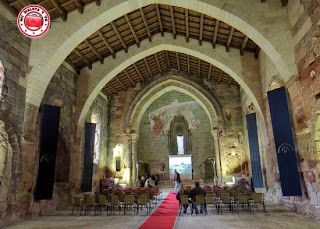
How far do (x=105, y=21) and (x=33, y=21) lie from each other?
252cm

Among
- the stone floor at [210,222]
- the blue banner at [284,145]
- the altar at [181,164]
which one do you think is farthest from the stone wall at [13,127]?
the altar at [181,164]

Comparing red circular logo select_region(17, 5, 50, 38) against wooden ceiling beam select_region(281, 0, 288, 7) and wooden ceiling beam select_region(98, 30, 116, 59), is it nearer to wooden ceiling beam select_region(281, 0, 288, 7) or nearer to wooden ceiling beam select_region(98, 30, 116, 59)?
wooden ceiling beam select_region(98, 30, 116, 59)

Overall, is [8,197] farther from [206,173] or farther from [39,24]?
[206,173]

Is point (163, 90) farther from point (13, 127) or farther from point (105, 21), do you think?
point (13, 127)

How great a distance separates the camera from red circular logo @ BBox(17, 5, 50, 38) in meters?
5.62

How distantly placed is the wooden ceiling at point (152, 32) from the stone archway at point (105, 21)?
1.33 metres

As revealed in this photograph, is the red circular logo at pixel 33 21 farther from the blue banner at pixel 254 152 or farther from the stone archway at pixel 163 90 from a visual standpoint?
the stone archway at pixel 163 90

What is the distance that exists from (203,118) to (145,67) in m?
7.01

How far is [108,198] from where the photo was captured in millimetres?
7898

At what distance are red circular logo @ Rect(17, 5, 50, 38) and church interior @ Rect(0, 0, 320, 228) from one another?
114cm

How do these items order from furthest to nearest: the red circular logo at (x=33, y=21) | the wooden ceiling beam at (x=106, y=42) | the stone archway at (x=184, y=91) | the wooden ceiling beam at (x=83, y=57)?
the stone archway at (x=184, y=91) < the wooden ceiling beam at (x=83, y=57) < the wooden ceiling beam at (x=106, y=42) < the red circular logo at (x=33, y=21)

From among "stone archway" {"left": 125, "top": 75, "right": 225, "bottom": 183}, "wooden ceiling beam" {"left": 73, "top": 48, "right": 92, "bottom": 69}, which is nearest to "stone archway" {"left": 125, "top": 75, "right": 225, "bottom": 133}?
"stone archway" {"left": 125, "top": 75, "right": 225, "bottom": 183}

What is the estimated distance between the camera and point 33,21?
5684 mm

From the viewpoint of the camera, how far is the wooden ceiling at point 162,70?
1279 cm
